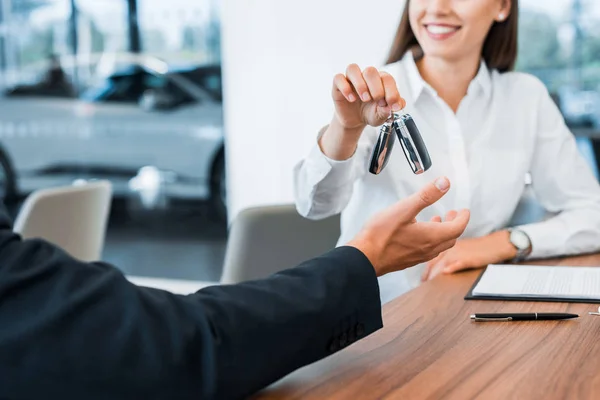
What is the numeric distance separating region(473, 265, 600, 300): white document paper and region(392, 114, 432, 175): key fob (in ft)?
1.27

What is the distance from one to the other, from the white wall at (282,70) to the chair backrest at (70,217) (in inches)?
39.7

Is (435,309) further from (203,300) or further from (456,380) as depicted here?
(203,300)

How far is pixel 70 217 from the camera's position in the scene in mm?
3131

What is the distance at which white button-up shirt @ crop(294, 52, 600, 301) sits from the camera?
2053mm

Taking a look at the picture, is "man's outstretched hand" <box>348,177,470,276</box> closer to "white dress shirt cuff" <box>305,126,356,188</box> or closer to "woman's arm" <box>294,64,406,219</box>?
"woman's arm" <box>294,64,406,219</box>

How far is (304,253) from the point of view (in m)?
2.23

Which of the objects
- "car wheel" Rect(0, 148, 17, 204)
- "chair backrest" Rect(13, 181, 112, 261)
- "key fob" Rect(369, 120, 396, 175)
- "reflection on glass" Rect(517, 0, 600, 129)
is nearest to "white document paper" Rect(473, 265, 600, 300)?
"key fob" Rect(369, 120, 396, 175)

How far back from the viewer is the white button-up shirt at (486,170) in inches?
80.8

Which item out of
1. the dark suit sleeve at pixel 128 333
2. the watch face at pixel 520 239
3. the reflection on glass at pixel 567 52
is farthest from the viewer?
the reflection on glass at pixel 567 52

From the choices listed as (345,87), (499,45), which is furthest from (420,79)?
(345,87)

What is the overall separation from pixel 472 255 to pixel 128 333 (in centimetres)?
116

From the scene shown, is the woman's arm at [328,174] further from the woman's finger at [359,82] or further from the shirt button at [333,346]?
the shirt button at [333,346]

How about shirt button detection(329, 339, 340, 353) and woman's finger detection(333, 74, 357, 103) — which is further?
woman's finger detection(333, 74, 357, 103)

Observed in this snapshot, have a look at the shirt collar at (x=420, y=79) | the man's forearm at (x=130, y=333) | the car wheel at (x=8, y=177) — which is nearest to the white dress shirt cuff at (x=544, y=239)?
the shirt collar at (x=420, y=79)
